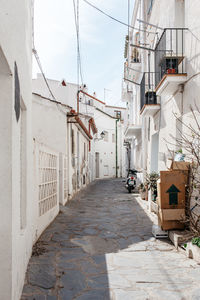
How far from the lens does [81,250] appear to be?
505 cm

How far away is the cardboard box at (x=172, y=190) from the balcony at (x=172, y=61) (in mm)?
2184

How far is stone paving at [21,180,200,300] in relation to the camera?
11.2ft

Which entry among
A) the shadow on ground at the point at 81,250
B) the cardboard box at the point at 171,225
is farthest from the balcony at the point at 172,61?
the shadow on ground at the point at 81,250

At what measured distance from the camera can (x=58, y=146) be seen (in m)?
10.9

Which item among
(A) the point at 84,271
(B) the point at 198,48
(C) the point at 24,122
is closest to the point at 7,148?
(C) the point at 24,122

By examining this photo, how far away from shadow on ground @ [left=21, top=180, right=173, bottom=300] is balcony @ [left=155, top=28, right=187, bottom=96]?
11.0 ft

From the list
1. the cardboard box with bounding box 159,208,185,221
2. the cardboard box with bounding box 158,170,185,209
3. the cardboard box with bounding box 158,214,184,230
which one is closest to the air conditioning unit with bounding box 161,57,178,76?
the cardboard box with bounding box 158,170,185,209

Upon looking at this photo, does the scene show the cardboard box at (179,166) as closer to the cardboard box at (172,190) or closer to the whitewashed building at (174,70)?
the cardboard box at (172,190)

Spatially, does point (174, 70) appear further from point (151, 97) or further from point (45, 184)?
point (45, 184)

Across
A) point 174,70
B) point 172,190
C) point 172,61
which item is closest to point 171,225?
point 172,190

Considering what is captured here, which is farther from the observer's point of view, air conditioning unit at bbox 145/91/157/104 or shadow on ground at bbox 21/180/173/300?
air conditioning unit at bbox 145/91/157/104

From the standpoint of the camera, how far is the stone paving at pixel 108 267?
11.2 feet

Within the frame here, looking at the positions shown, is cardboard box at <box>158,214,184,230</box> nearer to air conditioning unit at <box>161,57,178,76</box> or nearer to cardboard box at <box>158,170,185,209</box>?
cardboard box at <box>158,170,185,209</box>

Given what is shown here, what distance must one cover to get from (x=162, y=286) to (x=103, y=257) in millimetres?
1344
